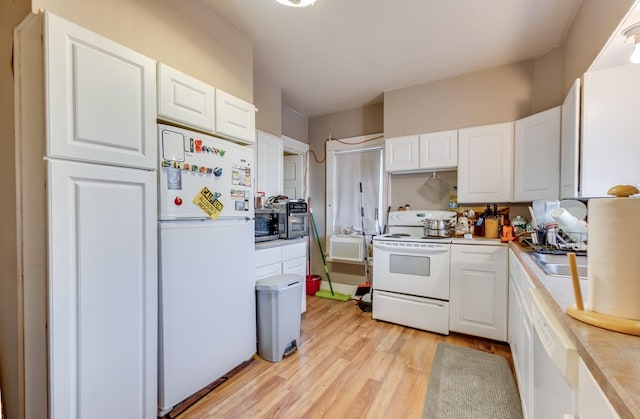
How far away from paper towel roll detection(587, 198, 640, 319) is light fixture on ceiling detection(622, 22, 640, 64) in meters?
1.34

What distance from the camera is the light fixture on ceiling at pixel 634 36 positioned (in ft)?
4.33

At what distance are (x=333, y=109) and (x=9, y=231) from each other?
355 centimetres

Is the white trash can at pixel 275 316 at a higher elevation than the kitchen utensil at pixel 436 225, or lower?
lower

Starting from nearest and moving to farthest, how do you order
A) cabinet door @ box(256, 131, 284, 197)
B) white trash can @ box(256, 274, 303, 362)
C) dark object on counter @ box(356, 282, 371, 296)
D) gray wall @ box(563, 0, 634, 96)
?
gray wall @ box(563, 0, 634, 96)
white trash can @ box(256, 274, 303, 362)
cabinet door @ box(256, 131, 284, 197)
dark object on counter @ box(356, 282, 371, 296)

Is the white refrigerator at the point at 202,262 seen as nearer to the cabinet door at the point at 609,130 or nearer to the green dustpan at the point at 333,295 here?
the green dustpan at the point at 333,295

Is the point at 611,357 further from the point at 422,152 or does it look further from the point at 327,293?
the point at 327,293

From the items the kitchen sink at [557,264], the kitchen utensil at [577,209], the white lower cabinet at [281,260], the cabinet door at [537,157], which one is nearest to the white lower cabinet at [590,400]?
the kitchen sink at [557,264]

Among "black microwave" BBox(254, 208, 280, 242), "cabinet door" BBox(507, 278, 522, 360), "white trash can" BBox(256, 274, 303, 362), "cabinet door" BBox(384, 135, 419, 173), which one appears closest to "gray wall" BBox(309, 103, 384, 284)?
"cabinet door" BBox(384, 135, 419, 173)

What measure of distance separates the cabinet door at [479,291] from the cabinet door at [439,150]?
950 millimetres

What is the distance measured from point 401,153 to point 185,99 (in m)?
2.37

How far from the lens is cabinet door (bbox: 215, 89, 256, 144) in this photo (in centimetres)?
191

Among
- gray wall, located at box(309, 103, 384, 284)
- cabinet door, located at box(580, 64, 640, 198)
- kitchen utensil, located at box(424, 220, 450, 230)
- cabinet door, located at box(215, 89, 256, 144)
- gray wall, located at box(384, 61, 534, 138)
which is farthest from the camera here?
gray wall, located at box(309, 103, 384, 284)

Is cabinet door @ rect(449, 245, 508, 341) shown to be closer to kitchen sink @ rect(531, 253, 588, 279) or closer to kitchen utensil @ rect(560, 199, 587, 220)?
kitchen utensil @ rect(560, 199, 587, 220)

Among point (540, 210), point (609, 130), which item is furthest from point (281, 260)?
point (609, 130)
